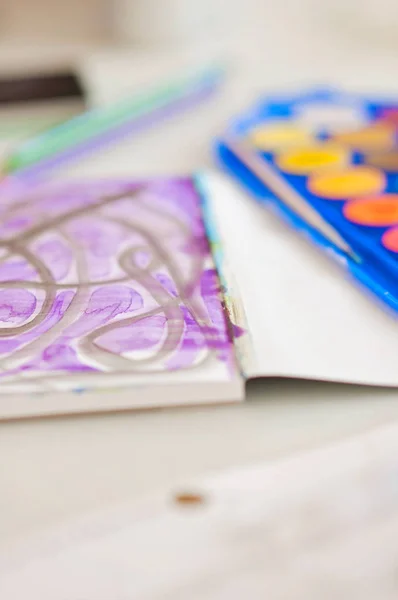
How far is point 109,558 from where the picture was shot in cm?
23

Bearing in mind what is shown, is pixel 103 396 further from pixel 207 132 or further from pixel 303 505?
pixel 207 132

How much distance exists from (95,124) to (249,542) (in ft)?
1.21

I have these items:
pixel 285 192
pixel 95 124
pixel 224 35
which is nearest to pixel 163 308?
pixel 285 192

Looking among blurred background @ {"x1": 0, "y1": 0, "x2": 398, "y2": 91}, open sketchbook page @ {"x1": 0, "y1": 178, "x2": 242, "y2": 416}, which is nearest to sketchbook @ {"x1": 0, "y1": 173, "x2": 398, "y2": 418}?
open sketchbook page @ {"x1": 0, "y1": 178, "x2": 242, "y2": 416}

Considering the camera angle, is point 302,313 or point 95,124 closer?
point 302,313

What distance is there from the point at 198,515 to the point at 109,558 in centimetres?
3

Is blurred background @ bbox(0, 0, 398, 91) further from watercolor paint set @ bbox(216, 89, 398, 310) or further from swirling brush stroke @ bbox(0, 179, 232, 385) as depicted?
swirling brush stroke @ bbox(0, 179, 232, 385)

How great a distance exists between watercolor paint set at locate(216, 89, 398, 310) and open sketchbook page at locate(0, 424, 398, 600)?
0.26ft

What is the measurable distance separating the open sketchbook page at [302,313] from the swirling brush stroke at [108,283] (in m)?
0.02

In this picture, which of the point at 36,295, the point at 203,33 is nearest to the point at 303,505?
the point at 36,295

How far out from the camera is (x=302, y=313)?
0.97ft

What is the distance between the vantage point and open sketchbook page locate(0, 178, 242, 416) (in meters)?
0.25

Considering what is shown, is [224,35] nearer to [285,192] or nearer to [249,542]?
[285,192]

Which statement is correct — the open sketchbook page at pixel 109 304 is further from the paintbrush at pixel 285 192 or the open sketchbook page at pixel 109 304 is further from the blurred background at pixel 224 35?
the blurred background at pixel 224 35
